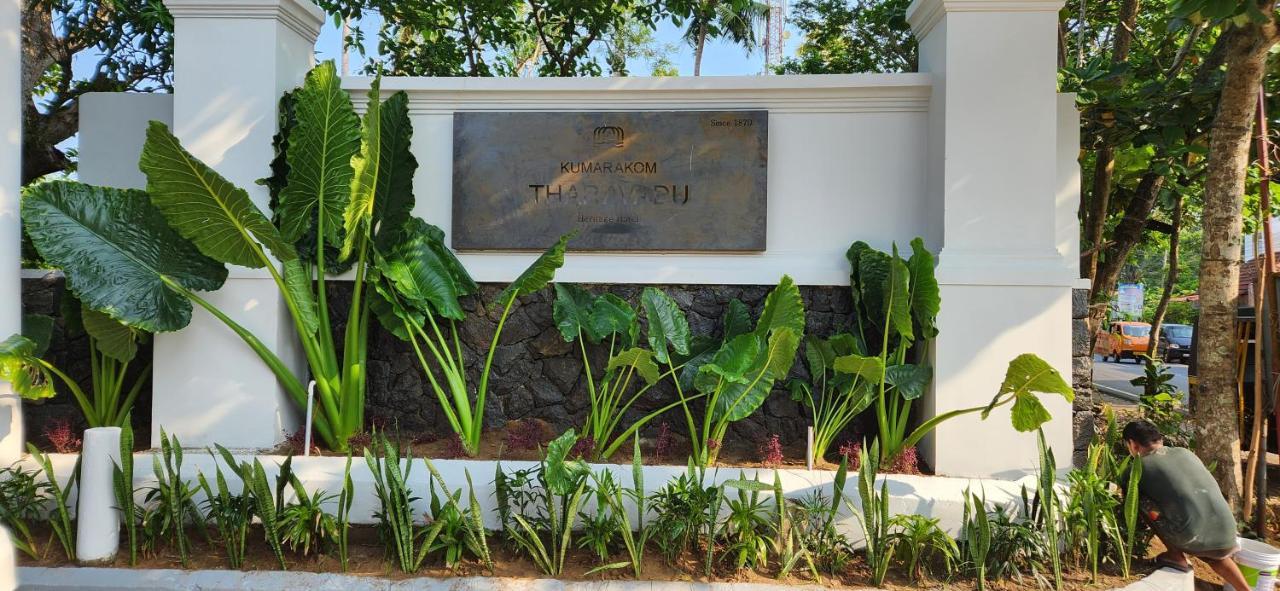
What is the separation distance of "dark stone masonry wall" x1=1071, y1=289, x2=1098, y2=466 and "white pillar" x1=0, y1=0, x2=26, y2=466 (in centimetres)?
658

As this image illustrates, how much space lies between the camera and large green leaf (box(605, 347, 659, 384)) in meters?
4.64

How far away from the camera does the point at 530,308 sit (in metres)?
5.55

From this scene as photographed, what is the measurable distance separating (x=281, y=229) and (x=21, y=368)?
5.16 feet

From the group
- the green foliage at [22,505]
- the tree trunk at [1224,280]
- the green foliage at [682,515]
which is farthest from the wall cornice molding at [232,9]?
the tree trunk at [1224,280]

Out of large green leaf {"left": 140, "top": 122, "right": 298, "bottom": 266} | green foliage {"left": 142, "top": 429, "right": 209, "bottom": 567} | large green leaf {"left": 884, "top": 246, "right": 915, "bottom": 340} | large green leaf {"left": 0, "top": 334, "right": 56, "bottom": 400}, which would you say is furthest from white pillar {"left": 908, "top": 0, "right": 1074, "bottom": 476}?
large green leaf {"left": 0, "top": 334, "right": 56, "bottom": 400}

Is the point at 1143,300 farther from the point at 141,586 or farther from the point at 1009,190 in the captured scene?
the point at 141,586

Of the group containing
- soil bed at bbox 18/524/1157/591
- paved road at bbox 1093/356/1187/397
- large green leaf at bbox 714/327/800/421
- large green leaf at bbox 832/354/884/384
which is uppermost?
large green leaf at bbox 832/354/884/384

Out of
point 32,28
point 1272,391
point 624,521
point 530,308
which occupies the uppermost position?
point 32,28

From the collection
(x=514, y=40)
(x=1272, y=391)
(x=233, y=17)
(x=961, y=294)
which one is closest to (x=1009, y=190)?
(x=961, y=294)

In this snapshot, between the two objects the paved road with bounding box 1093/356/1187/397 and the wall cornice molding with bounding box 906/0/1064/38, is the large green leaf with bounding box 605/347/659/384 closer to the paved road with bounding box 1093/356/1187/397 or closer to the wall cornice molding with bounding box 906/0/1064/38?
the wall cornice molding with bounding box 906/0/1064/38

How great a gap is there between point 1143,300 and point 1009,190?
A: 3981 centimetres

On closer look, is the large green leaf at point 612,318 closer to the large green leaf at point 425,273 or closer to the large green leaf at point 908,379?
the large green leaf at point 425,273

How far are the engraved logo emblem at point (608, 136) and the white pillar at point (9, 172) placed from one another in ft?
11.5

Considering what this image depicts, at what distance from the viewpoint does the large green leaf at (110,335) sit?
4918mm
